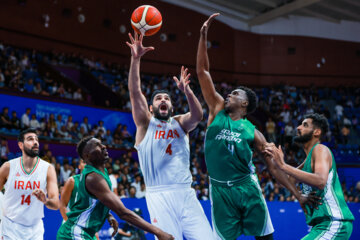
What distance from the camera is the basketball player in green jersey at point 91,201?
334cm

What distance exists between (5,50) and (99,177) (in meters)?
12.9

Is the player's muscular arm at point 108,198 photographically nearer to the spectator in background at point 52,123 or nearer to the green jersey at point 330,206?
the green jersey at point 330,206

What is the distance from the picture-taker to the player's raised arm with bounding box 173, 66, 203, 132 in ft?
14.0

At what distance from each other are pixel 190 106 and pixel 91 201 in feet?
4.54

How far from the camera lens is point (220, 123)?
4.10 metres

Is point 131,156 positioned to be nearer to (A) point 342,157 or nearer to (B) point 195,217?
(A) point 342,157

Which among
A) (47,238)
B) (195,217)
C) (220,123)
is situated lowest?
(47,238)

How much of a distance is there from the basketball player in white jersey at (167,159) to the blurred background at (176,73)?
111 inches

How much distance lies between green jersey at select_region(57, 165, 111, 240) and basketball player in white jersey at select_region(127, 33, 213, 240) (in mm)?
837

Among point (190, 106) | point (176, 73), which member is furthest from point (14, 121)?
point (176, 73)

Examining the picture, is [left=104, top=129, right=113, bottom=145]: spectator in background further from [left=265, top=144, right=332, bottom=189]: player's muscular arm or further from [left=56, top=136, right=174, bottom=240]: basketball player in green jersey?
[left=265, top=144, right=332, bottom=189]: player's muscular arm

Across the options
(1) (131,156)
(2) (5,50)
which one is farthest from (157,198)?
(2) (5,50)

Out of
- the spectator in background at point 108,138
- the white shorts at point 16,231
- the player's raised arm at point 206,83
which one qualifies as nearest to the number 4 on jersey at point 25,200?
the white shorts at point 16,231

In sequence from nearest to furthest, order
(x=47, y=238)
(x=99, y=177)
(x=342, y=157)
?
(x=99, y=177) < (x=47, y=238) < (x=342, y=157)
